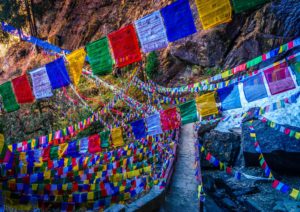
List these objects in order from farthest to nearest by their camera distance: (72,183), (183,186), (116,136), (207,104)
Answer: (116,136) → (207,104) → (183,186) → (72,183)

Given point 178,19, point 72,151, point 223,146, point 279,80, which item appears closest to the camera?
point 178,19

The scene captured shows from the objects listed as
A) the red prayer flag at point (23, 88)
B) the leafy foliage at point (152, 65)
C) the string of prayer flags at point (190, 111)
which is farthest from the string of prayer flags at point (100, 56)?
the leafy foliage at point (152, 65)

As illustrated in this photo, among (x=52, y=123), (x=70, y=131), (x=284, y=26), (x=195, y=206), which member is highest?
(x=284, y=26)

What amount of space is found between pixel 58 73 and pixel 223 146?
25.1ft

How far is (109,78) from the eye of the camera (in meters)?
19.8

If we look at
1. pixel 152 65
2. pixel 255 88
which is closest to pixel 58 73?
pixel 255 88

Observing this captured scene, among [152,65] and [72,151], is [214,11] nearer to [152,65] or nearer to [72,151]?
[72,151]

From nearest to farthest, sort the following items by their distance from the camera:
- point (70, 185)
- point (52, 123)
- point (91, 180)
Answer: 1. point (70, 185)
2. point (91, 180)
3. point (52, 123)

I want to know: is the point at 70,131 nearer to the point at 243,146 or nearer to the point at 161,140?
the point at 161,140

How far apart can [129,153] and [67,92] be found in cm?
1180

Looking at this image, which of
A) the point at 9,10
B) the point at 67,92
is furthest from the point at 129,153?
the point at 9,10

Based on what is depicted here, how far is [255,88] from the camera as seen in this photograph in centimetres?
638

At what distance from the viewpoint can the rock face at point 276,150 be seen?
881 cm

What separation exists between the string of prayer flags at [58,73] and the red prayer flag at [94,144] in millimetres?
2610
